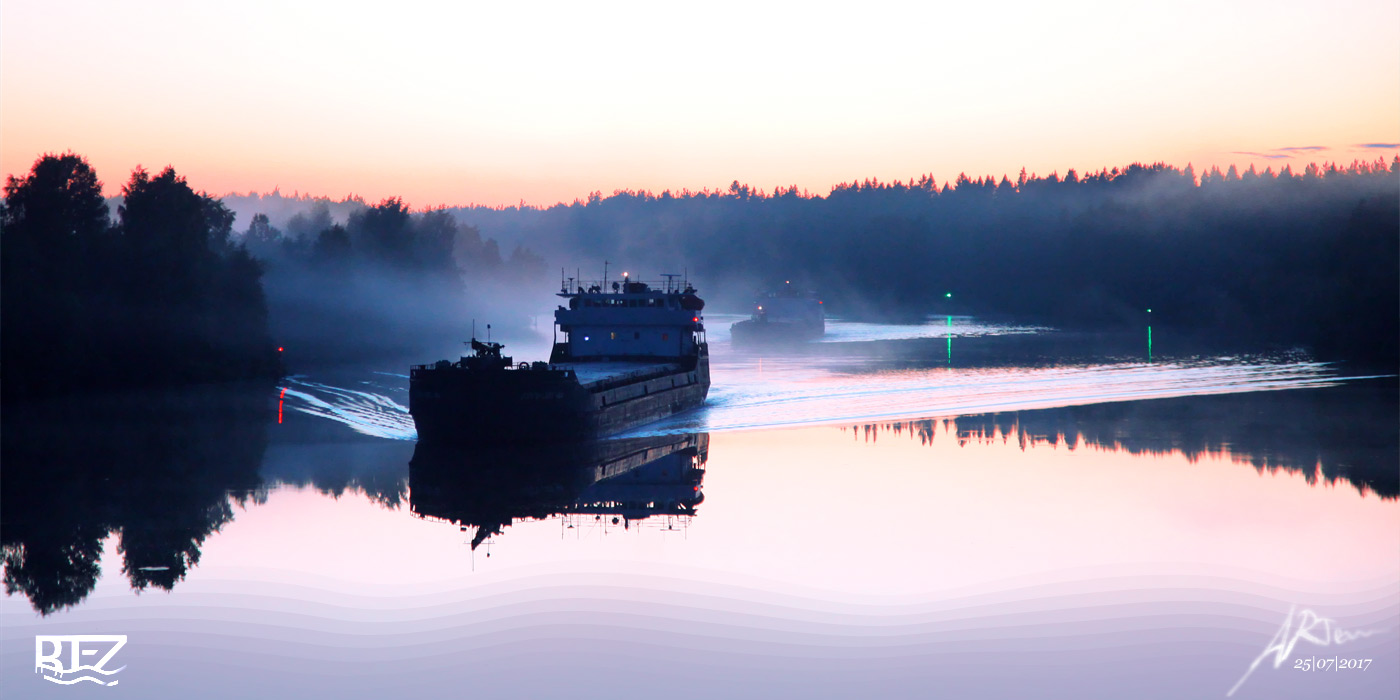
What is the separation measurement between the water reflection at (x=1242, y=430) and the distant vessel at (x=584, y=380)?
339 inches

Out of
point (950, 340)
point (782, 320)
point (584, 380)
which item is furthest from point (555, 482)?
point (950, 340)

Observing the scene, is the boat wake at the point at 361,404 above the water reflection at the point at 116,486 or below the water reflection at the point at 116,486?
below

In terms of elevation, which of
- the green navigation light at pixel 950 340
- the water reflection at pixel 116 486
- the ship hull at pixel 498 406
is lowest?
the green navigation light at pixel 950 340

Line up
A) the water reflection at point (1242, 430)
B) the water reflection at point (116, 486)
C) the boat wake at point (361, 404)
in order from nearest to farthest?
1. the water reflection at point (116, 486)
2. the water reflection at point (1242, 430)
3. the boat wake at point (361, 404)

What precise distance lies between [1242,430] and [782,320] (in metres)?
75.7

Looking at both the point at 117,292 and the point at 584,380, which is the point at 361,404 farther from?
the point at 117,292

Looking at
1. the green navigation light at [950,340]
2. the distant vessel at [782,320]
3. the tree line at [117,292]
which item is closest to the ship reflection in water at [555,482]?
the tree line at [117,292]

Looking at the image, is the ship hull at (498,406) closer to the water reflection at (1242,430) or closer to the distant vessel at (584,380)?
the distant vessel at (584,380)

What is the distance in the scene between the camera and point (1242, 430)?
41.4 metres

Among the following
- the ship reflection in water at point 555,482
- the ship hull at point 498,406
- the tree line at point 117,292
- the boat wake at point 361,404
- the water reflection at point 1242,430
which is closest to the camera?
the ship reflection in water at point 555,482

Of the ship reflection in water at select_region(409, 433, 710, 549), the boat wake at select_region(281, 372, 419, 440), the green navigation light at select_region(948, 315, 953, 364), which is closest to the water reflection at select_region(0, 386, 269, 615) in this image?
the boat wake at select_region(281, 372, 419, 440)

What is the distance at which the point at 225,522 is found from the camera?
1009 inches

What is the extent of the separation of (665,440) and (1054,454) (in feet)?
41.8

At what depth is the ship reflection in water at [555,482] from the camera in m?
26.8
